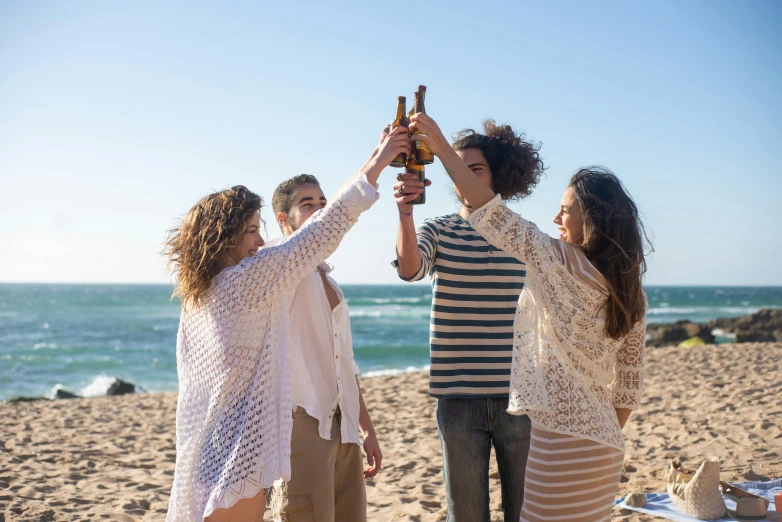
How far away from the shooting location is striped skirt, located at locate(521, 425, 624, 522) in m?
2.19

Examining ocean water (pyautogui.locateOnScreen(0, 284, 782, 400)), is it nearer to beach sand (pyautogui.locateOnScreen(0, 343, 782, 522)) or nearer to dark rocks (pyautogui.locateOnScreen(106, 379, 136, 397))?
dark rocks (pyautogui.locateOnScreen(106, 379, 136, 397))

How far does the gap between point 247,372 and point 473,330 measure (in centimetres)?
107

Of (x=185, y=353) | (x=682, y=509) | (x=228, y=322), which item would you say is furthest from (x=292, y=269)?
(x=682, y=509)

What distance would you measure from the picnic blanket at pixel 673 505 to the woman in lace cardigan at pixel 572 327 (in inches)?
84.7

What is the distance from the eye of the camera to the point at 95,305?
191 ft

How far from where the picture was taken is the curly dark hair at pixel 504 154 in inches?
118

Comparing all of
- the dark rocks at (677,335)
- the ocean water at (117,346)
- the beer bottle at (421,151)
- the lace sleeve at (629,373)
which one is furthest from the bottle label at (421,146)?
the dark rocks at (677,335)

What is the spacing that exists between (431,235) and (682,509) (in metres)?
2.67

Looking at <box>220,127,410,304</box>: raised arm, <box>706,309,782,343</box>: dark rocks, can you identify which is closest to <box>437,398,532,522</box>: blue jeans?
<box>220,127,410,304</box>: raised arm

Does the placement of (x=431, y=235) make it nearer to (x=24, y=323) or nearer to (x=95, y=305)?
(x=24, y=323)

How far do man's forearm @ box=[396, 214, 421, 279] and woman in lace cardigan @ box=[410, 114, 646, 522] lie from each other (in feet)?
1.33

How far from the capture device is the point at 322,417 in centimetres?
254

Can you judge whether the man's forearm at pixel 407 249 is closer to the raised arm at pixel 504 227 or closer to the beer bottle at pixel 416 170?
the beer bottle at pixel 416 170

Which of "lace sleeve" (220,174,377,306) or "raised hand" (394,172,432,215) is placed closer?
"lace sleeve" (220,174,377,306)
